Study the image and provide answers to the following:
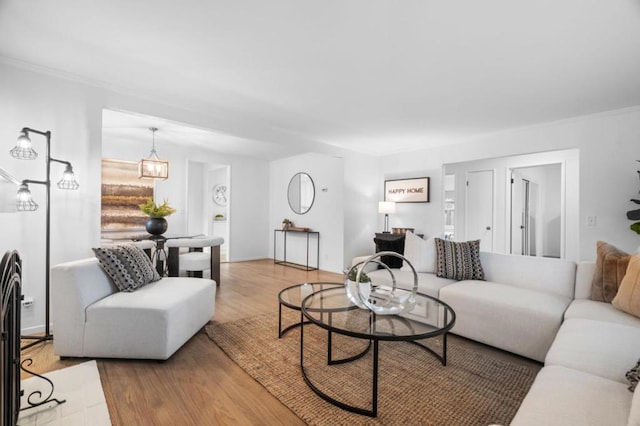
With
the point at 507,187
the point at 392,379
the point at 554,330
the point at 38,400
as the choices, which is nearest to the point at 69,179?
the point at 38,400

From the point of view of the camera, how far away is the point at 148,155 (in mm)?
5250

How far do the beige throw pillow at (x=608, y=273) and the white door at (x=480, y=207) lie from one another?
345 cm

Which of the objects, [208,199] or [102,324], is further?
[208,199]

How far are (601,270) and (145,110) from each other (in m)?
4.29

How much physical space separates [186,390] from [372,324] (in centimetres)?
119

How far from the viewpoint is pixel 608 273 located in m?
2.24

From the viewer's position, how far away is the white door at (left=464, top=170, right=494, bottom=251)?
5660 millimetres

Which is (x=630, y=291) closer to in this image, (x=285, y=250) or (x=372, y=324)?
(x=372, y=324)

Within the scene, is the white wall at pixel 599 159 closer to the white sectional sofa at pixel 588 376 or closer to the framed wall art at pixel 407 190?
the framed wall art at pixel 407 190

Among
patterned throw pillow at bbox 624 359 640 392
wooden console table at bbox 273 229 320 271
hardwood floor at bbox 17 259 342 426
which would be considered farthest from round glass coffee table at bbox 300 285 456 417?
wooden console table at bbox 273 229 320 271

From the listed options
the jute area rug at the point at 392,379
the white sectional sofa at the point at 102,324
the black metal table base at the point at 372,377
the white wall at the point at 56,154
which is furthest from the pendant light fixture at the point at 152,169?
the black metal table base at the point at 372,377

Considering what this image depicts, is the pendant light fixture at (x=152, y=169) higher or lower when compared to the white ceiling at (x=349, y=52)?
lower

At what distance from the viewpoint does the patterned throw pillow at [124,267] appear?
93.7 inches

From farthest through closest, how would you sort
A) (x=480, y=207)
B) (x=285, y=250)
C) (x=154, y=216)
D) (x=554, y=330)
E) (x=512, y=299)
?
(x=285, y=250) → (x=480, y=207) → (x=154, y=216) → (x=512, y=299) → (x=554, y=330)
